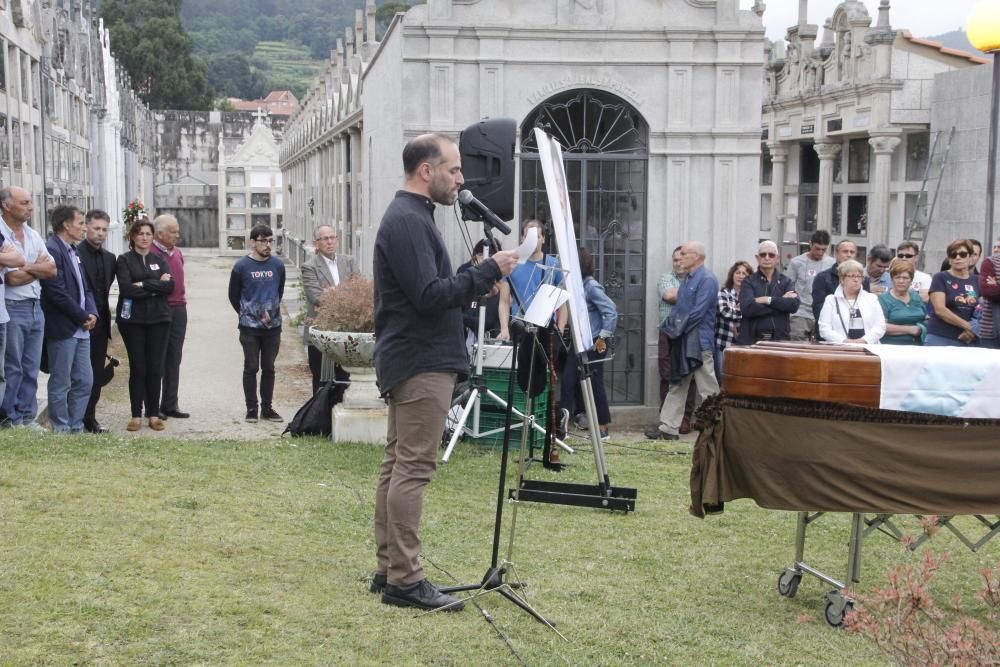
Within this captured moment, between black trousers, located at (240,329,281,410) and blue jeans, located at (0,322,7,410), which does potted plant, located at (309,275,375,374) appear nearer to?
black trousers, located at (240,329,281,410)

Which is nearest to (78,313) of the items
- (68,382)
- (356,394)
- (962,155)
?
(68,382)

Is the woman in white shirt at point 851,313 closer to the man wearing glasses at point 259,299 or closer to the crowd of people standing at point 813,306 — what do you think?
the crowd of people standing at point 813,306

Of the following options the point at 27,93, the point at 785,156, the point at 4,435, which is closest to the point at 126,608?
the point at 4,435

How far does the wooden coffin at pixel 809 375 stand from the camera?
529 cm

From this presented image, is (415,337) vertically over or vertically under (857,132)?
under

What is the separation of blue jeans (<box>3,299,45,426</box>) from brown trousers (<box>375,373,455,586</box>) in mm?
5190

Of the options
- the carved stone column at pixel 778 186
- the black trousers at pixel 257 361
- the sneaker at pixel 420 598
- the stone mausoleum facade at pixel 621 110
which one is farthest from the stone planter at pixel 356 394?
the carved stone column at pixel 778 186

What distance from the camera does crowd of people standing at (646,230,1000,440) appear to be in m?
10.2

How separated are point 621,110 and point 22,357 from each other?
6552 mm

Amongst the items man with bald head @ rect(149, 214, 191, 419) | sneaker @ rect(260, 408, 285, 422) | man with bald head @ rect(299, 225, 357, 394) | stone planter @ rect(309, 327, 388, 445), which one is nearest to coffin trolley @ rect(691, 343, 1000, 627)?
stone planter @ rect(309, 327, 388, 445)

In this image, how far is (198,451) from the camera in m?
9.12

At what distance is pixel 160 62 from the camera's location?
3233 inches

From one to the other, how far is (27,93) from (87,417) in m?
8.77

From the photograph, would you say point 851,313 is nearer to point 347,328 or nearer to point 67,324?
point 347,328
